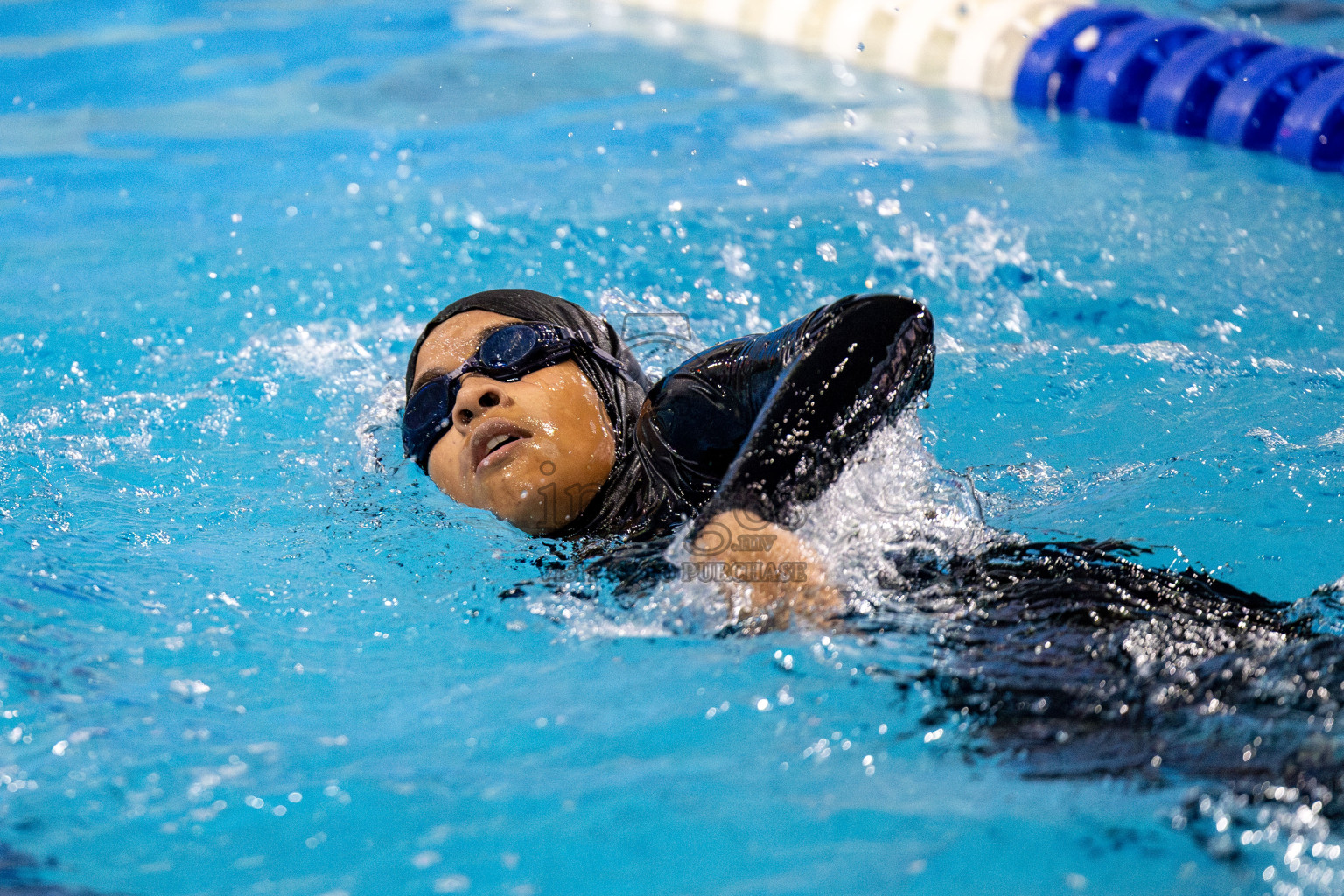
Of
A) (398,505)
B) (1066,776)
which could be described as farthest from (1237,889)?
(398,505)

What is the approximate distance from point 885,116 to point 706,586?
4724mm

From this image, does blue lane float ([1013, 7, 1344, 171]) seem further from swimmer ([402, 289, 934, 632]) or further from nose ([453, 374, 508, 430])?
nose ([453, 374, 508, 430])

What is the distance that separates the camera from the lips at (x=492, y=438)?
7.81ft

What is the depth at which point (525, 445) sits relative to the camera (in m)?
2.36

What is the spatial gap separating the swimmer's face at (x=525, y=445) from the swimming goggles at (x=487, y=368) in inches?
0.8

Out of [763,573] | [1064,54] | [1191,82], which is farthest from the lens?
[1064,54]

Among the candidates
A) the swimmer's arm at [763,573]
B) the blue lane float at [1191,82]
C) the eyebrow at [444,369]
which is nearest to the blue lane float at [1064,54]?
the blue lane float at [1191,82]

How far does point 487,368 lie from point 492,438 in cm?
19

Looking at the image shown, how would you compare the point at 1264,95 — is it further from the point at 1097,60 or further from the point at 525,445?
the point at 525,445

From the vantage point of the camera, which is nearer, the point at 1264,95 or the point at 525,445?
the point at 525,445

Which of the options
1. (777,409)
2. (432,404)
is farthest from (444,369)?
(777,409)

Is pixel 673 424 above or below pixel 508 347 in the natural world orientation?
below

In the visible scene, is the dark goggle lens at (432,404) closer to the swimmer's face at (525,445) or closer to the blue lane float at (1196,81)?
the swimmer's face at (525,445)

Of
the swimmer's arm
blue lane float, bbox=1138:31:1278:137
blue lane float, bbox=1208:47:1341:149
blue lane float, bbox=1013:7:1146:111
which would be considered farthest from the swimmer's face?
blue lane float, bbox=1013:7:1146:111
